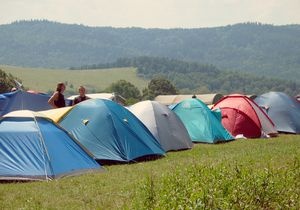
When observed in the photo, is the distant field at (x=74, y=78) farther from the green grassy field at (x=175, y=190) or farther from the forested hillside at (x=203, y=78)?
the green grassy field at (x=175, y=190)

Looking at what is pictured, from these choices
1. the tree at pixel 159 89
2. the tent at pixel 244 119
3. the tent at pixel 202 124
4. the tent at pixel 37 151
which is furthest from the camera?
the tree at pixel 159 89

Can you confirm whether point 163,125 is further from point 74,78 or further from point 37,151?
point 74,78

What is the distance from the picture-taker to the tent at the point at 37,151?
9.29m

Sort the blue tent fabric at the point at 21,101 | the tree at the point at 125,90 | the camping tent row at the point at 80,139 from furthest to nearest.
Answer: the tree at the point at 125,90 → the blue tent fabric at the point at 21,101 → the camping tent row at the point at 80,139

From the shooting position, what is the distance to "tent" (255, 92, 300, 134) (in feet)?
68.8

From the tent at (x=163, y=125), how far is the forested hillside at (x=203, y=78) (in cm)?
12180

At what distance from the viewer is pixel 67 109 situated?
12328 mm

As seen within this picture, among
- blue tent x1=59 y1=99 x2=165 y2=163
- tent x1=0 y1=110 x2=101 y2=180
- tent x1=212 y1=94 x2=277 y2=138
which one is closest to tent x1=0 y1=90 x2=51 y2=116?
blue tent x1=59 y1=99 x2=165 y2=163

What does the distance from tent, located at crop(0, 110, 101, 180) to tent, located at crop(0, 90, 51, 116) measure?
246 inches

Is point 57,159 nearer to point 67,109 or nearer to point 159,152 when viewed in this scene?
point 67,109

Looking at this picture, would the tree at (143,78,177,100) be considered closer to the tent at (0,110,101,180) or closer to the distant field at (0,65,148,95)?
the distant field at (0,65,148,95)

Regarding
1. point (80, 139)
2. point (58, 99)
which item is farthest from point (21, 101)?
point (80, 139)

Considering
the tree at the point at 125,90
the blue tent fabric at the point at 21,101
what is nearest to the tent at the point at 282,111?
the blue tent fabric at the point at 21,101

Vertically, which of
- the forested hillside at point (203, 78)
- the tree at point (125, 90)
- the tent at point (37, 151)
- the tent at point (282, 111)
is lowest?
the forested hillside at point (203, 78)
